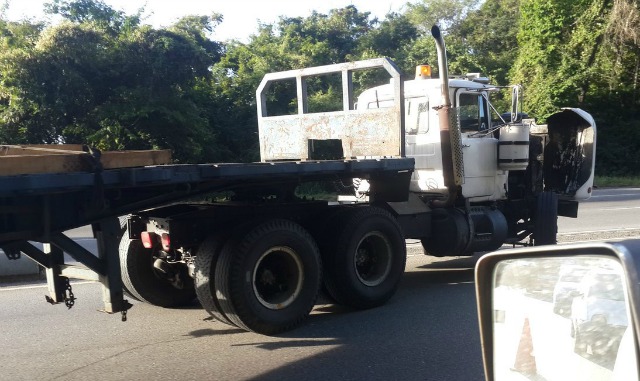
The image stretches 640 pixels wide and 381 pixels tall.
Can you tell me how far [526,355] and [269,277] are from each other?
4.25 meters

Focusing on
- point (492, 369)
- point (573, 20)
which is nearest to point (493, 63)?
point (573, 20)

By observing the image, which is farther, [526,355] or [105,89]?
[105,89]

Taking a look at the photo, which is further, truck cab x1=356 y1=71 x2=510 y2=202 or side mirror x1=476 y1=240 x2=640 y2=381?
truck cab x1=356 y1=71 x2=510 y2=202

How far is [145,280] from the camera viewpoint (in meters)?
7.10

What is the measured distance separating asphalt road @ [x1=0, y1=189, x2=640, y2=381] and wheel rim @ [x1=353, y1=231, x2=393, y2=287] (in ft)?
1.20

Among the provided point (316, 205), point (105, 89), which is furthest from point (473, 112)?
point (105, 89)

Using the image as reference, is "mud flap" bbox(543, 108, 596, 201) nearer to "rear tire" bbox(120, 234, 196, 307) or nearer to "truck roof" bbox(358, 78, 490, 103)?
"truck roof" bbox(358, 78, 490, 103)

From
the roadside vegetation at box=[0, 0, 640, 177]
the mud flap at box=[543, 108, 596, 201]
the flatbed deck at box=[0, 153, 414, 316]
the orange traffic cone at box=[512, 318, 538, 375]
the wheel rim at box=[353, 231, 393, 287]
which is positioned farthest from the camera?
the roadside vegetation at box=[0, 0, 640, 177]

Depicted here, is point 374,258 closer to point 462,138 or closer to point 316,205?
point 316,205

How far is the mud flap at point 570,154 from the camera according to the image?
9578mm

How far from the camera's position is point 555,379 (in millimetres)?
2168

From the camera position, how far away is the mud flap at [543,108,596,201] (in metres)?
9.58

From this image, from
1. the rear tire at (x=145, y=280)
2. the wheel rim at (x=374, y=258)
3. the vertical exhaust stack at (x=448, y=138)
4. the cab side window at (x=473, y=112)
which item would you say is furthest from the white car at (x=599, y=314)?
the cab side window at (x=473, y=112)

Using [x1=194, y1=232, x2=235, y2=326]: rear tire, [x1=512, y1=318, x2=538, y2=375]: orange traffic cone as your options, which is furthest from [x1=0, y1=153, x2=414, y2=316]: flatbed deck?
[x1=512, y1=318, x2=538, y2=375]: orange traffic cone
